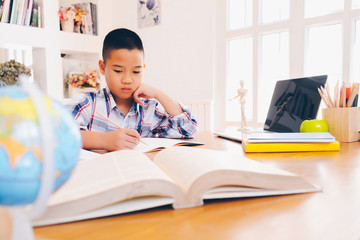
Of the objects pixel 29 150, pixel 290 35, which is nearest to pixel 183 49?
pixel 290 35

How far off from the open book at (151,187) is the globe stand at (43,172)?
6cm

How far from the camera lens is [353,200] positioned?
1.52 feet

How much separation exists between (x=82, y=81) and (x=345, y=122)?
2381 millimetres

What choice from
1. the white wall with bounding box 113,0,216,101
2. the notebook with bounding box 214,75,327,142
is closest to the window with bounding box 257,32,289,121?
the white wall with bounding box 113,0,216,101

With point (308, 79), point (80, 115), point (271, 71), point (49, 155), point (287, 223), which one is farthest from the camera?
point (271, 71)

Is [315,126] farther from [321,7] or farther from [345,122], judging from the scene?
[321,7]

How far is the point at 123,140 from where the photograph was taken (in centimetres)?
92

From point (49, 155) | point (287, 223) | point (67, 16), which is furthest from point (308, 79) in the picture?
point (67, 16)

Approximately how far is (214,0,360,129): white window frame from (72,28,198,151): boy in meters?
Answer: 1.41

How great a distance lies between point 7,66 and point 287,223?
2554mm

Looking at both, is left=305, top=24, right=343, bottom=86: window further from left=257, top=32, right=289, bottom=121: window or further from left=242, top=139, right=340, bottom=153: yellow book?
left=242, top=139, right=340, bottom=153: yellow book

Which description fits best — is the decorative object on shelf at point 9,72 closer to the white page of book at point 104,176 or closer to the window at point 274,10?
the window at point 274,10

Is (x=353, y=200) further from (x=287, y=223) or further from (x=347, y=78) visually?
(x=347, y=78)

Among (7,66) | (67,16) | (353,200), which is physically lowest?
(353,200)
